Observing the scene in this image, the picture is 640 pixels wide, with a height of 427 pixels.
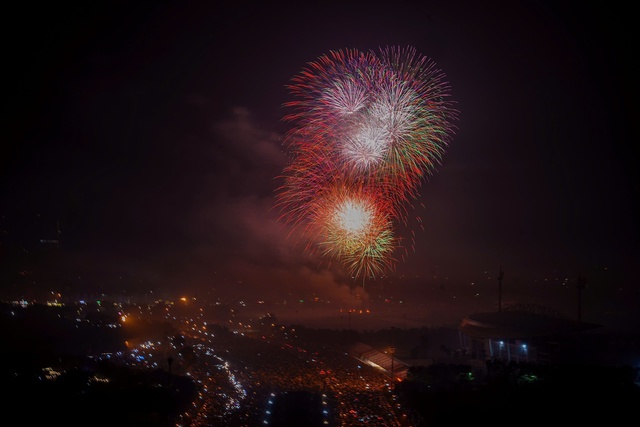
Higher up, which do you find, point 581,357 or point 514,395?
point 581,357

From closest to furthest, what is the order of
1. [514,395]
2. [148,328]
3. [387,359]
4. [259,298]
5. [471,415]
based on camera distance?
[471,415] → [514,395] → [387,359] → [148,328] → [259,298]

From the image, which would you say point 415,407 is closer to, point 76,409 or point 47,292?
point 76,409

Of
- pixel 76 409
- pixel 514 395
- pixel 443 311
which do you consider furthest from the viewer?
pixel 443 311

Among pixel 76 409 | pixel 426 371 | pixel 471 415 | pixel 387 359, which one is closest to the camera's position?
pixel 76 409

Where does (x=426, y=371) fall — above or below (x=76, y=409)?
above

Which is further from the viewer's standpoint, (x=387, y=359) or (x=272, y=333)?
(x=272, y=333)

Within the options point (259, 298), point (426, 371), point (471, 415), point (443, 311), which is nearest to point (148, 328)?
point (426, 371)

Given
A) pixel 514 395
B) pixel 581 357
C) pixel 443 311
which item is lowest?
pixel 514 395

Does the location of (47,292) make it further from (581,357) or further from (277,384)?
(581,357)

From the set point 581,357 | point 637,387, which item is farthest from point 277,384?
point 581,357
